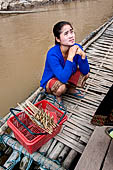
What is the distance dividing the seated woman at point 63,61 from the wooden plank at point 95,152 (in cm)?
73

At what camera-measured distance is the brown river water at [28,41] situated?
343 cm

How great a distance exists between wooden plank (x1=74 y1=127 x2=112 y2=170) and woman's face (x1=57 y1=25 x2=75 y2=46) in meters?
1.07

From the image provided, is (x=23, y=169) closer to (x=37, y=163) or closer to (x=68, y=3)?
(x=37, y=163)

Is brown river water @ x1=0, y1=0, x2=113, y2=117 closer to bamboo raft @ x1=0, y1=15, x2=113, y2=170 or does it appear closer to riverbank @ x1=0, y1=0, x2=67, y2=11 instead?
riverbank @ x1=0, y1=0, x2=67, y2=11

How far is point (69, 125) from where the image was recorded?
6.64ft

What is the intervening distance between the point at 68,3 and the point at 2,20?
5.35 meters

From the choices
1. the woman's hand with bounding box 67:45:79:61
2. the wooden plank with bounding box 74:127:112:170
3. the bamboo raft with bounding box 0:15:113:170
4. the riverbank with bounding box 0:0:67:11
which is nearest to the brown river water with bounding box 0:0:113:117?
the riverbank with bounding box 0:0:67:11

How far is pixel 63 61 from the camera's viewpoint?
6.64 feet

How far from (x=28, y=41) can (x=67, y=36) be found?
412cm

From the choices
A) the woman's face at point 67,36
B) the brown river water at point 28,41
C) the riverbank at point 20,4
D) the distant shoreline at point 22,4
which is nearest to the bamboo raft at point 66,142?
the woman's face at point 67,36

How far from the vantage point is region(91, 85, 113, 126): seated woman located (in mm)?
1278

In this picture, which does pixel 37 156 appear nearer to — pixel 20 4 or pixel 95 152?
pixel 95 152

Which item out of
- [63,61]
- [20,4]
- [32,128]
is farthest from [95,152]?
[20,4]

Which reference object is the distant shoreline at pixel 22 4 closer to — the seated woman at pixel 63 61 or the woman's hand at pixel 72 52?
the seated woman at pixel 63 61
